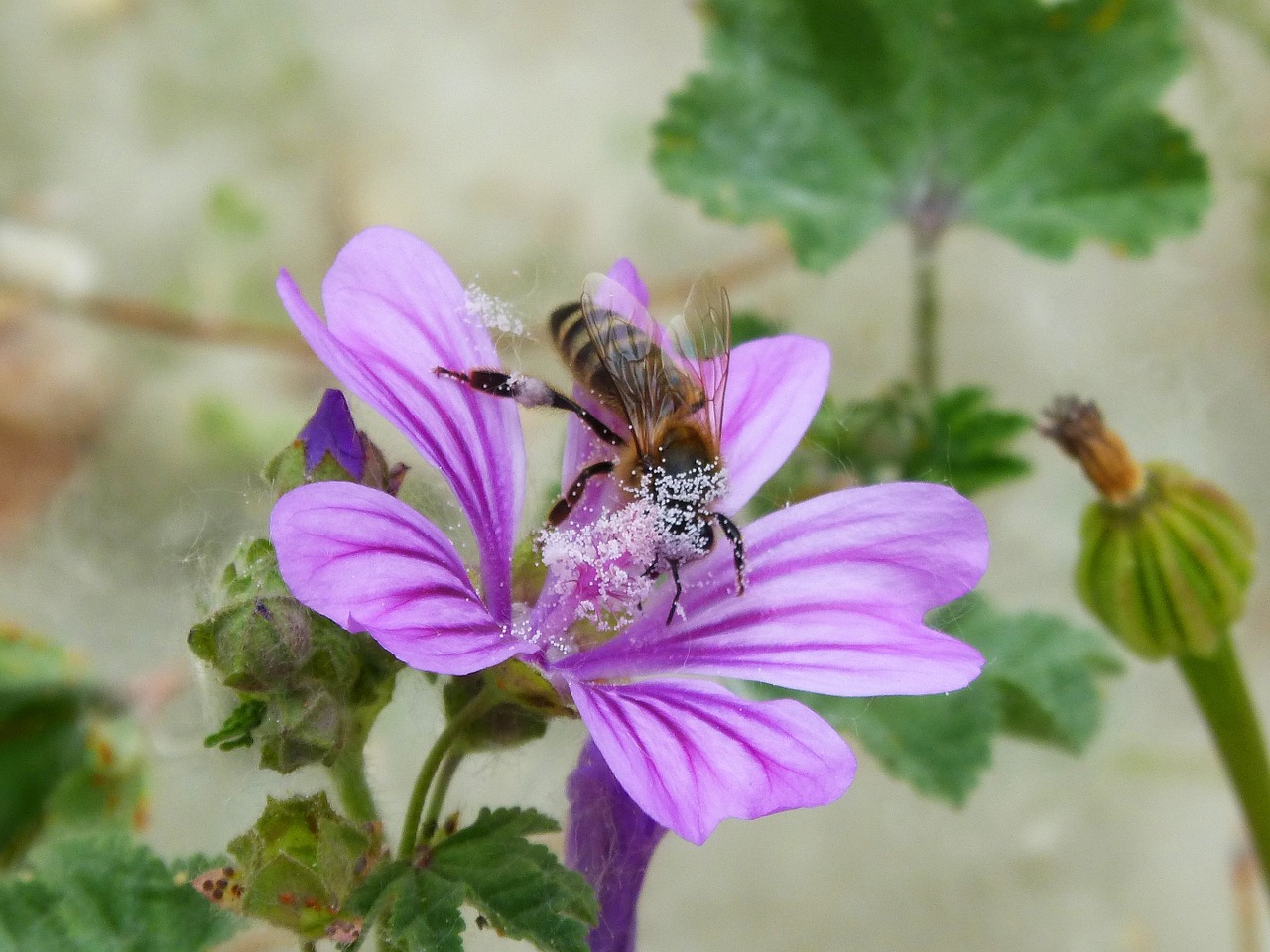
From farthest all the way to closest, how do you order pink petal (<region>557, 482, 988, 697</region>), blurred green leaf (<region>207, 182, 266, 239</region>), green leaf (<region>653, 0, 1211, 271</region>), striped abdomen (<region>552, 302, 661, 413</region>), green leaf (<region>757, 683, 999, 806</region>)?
blurred green leaf (<region>207, 182, 266, 239</region>), green leaf (<region>653, 0, 1211, 271</region>), green leaf (<region>757, 683, 999, 806</region>), striped abdomen (<region>552, 302, 661, 413</region>), pink petal (<region>557, 482, 988, 697</region>)

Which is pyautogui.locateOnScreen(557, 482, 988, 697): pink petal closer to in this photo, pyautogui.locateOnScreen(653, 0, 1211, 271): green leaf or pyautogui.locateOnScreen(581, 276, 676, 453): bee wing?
pyautogui.locateOnScreen(581, 276, 676, 453): bee wing

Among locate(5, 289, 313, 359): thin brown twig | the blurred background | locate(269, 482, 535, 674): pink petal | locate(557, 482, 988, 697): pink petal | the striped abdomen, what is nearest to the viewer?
locate(269, 482, 535, 674): pink petal

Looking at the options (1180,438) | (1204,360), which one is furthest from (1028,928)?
(1204,360)

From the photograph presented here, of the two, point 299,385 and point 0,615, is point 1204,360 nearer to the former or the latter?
point 299,385

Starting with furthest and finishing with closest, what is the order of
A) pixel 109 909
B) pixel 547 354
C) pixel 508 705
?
1. pixel 547 354
2. pixel 109 909
3. pixel 508 705

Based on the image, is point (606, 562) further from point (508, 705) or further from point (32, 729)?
point (32, 729)

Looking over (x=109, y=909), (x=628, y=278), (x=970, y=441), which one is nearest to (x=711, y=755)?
(x=628, y=278)

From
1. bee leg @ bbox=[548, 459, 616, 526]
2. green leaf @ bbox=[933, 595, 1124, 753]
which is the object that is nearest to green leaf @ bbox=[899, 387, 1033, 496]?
green leaf @ bbox=[933, 595, 1124, 753]
